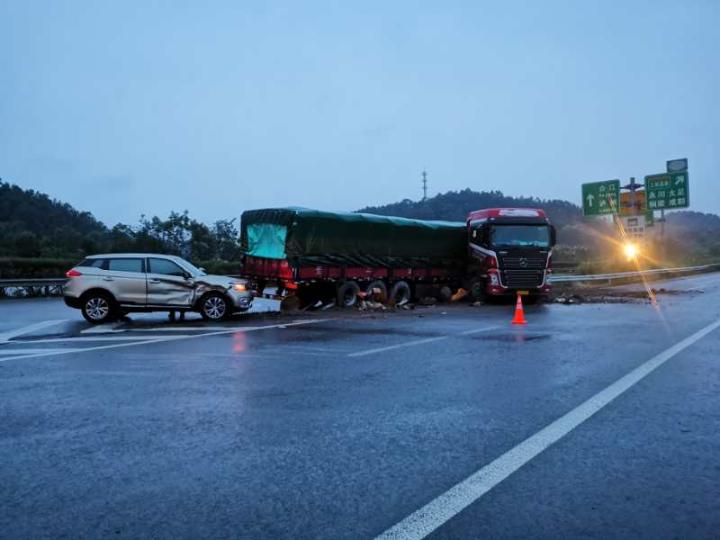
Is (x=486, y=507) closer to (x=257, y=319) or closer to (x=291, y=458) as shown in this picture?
(x=291, y=458)

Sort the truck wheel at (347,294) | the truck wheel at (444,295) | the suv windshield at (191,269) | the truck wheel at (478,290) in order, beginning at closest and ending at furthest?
the suv windshield at (191,269) → the truck wheel at (347,294) → the truck wheel at (478,290) → the truck wheel at (444,295)

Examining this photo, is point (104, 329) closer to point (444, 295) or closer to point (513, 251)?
point (444, 295)

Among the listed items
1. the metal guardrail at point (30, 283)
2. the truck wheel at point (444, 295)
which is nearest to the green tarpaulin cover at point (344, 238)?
the truck wheel at point (444, 295)

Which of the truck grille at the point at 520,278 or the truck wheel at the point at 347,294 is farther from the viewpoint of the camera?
the truck grille at the point at 520,278

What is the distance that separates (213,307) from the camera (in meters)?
16.2

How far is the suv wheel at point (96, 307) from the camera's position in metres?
15.4

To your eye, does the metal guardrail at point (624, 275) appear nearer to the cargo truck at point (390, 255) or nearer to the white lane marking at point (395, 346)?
the cargo truck at point (390, 255)

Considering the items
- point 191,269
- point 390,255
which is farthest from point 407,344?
point 390,255

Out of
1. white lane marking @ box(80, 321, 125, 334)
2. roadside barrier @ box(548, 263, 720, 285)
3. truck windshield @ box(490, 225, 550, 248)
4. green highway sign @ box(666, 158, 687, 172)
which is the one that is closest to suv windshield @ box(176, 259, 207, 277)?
white lane marking @ box(80, 321, 125, 334)

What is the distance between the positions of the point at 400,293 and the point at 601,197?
75.2 ft

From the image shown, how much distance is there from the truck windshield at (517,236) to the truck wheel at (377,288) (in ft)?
14.4

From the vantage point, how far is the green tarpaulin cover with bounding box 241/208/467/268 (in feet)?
59.0

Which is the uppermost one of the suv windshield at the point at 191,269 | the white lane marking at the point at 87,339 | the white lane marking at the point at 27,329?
the suv windshield at the point at 191,269

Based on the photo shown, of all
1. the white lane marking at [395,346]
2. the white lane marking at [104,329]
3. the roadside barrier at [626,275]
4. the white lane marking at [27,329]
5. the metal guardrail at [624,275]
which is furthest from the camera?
the roadside barrier at [626,275]
